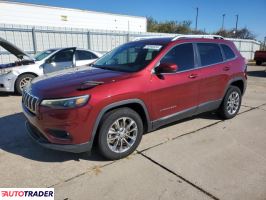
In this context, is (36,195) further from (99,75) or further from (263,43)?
(263,43)

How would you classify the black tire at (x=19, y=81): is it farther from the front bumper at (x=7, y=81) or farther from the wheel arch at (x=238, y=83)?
the wheel arch at (x=238, y=83)

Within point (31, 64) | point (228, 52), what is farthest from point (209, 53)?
point (31, 64)

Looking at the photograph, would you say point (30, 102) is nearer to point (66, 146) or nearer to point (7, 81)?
point (66, 146)

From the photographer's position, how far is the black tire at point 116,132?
11.1 ft

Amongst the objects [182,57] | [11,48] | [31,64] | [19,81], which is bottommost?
[19,81]

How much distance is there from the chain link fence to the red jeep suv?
10.4 metres

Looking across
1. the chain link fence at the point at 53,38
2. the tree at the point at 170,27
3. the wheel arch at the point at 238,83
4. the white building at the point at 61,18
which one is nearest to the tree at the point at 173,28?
the tree at the point at 170,27

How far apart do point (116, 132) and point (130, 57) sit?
4.79ft

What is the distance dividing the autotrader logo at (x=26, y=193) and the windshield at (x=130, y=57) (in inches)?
81.0

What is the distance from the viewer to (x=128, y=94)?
11.5ft

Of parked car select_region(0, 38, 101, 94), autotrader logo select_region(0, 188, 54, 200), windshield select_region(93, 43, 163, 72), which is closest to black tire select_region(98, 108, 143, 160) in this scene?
windshield select_region(93, 43, 163, 72)

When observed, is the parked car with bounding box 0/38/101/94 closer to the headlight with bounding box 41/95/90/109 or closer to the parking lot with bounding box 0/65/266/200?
the parking lot with bounding box 0/65/266/200

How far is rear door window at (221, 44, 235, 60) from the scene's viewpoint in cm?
522

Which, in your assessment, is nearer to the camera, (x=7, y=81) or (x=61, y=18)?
(x=7, y=81)
